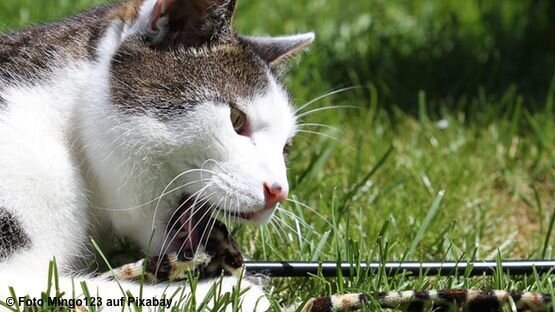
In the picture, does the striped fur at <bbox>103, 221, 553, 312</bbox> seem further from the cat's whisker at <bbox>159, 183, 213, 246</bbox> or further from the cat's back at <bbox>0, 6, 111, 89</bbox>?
the cat's back at <bbox>0, 6, 111, 89</bbox>

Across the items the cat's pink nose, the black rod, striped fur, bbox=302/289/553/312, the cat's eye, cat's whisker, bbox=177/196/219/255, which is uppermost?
the cat's eye

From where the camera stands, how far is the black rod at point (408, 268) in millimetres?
2207

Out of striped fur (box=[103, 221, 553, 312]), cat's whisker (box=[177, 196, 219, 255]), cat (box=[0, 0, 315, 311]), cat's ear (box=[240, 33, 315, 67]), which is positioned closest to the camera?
striped fur (box=[103, 221, 553, 312])

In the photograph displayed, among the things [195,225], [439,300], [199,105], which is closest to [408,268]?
[439,300]

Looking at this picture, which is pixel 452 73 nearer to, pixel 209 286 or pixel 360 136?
pixel 360 136

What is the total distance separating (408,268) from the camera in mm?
2227

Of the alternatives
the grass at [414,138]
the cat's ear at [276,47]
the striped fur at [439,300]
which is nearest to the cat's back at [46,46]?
the grass at [414,138]

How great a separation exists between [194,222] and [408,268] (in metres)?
0.55

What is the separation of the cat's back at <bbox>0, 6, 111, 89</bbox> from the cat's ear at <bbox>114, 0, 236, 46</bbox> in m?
0.10

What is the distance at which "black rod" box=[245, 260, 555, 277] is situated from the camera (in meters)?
2.21

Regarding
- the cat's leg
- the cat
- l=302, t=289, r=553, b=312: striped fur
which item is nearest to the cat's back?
the cat

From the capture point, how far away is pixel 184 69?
2.21 m

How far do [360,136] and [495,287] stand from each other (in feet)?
3.85

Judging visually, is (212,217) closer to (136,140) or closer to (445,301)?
(136,140)
